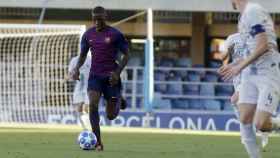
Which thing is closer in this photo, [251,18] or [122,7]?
[251,18]

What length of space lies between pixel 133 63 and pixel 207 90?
3518 millimetres

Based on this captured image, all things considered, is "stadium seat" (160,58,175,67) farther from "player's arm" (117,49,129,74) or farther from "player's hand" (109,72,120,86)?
"player's hand" (109,72,120,86)

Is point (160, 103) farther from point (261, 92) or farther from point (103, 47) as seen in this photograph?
point (261, 92)

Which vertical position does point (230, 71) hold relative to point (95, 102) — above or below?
above

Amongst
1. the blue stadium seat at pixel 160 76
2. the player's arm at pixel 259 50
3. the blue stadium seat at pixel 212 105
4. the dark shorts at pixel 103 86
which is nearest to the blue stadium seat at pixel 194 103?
the blue stadium seat at pixel 212 105

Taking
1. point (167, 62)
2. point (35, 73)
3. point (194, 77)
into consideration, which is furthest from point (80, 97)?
point (167, 62)

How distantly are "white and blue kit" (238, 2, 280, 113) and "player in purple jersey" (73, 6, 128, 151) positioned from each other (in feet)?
13.5

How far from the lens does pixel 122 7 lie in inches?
1054

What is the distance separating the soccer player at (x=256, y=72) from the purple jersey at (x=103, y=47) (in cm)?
426

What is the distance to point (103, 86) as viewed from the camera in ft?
48.2

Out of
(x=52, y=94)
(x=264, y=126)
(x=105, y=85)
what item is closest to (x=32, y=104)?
(x=52, y=94)

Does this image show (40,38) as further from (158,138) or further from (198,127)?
(158,138)

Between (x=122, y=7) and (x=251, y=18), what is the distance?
1644 centimetres

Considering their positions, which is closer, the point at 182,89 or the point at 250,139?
the point at 250,139
